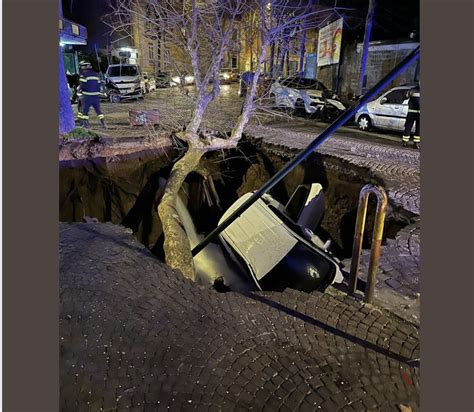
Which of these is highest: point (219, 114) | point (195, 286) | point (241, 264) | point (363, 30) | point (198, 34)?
point (363, 30)

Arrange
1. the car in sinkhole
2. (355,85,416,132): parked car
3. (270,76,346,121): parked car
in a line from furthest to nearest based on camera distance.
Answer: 1. (270,76,346,121): parked car
2. (355,85,416,132): parked car
3. the car in sinkhole

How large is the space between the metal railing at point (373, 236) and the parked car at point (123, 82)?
1239cm

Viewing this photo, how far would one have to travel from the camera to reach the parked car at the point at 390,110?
9.85 m

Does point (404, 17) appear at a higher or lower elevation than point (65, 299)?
higher

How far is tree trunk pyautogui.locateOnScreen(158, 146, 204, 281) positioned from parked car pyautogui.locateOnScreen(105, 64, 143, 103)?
7423 millimetres

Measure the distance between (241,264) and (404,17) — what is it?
13.5 m

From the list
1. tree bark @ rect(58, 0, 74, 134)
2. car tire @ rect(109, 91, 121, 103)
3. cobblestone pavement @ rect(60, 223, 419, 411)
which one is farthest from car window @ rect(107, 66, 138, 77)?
cobblestone pavement @ rect(60, 223, 419, 411)

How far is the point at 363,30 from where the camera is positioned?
1581 cm

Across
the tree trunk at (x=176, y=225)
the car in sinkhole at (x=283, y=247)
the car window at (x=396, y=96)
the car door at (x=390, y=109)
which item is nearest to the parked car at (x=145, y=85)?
the tree trunk at (x=176, y=225)

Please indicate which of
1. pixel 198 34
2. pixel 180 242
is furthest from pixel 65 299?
pixel 198 34

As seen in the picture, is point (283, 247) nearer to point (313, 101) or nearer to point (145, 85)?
point (313, 101)

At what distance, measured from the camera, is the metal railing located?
293 cm

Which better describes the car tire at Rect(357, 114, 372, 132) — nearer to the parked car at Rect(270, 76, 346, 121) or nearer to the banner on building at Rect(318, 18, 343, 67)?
the parked car at Rect(270, 76, 346, 121)

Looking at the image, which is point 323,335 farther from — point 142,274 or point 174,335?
point 142,274
